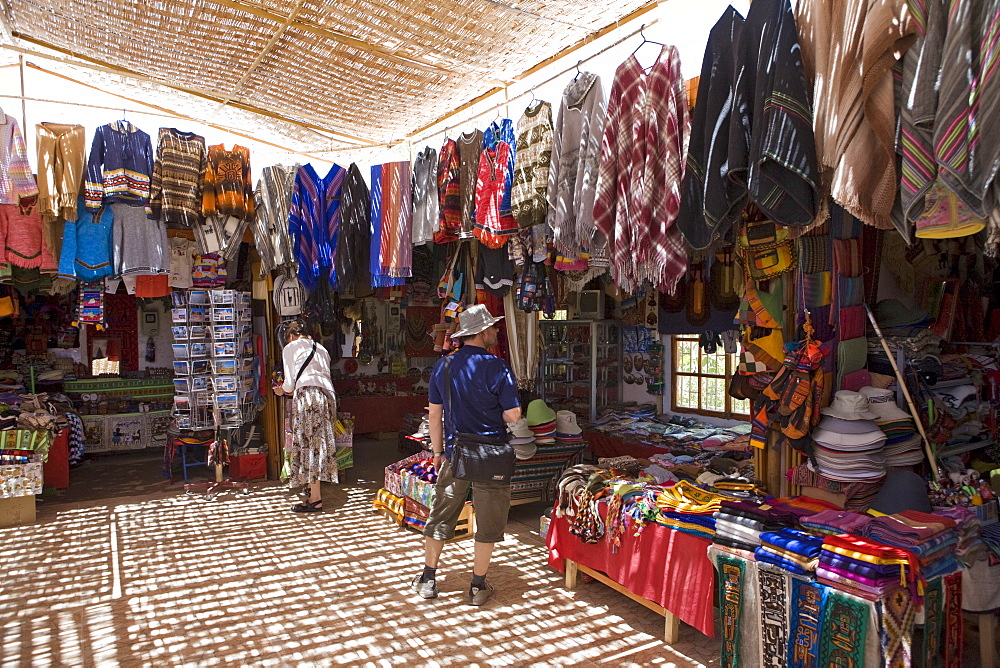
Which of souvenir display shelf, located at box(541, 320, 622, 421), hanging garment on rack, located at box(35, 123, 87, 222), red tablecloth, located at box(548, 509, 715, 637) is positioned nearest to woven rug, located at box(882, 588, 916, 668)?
red tablecloth, located at box(548, 509, 715, 637)

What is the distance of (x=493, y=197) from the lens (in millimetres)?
4621

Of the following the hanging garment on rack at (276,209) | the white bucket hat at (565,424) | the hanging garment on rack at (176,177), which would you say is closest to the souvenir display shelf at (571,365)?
the white bucket hat at (565,424)

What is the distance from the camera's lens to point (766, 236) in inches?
131

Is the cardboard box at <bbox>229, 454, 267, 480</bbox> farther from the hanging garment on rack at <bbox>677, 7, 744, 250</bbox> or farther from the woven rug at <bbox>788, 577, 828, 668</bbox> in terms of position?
the woven rug at <bbox>788, 577, 828, 668</bbox>

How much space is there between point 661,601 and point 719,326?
156 inches

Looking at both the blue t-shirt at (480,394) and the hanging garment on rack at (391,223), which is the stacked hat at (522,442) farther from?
the hanging garment on rack at (391,223)

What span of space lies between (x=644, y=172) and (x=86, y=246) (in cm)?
537

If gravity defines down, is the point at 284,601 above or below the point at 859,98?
below

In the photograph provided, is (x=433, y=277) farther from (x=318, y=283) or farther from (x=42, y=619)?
(x=42, y=619)

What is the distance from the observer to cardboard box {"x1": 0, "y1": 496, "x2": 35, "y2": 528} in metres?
5.57

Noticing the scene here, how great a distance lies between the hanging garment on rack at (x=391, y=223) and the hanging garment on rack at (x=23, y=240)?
3.05 meters

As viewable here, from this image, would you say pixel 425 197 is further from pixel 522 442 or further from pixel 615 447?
pixel 615 447

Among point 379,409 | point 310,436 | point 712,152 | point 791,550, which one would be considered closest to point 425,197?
point 310,436

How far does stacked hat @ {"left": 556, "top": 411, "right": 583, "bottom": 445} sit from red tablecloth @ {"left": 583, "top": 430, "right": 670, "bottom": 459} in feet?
5.00
